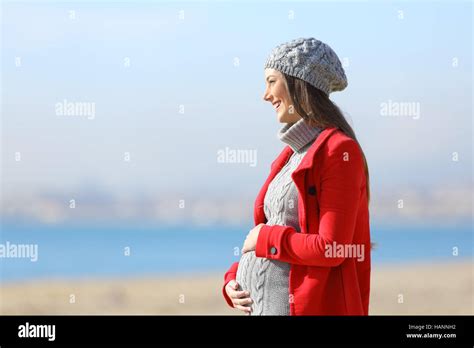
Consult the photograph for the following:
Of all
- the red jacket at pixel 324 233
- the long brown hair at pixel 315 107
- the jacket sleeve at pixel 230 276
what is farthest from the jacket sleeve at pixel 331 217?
the jacket sleeve at pixel 230 276

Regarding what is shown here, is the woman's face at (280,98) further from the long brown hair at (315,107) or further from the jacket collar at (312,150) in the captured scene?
the jacket collar at (312,150)

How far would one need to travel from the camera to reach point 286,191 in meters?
2.79

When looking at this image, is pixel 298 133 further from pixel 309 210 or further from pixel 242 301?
pixel 242 301

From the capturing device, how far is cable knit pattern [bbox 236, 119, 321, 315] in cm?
276

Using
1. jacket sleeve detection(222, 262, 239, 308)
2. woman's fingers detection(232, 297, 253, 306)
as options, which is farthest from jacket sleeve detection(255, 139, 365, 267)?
jacket sleeve detection(222, 262, 239, 308)

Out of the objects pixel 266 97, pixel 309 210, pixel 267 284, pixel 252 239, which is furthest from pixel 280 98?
pixel 267 284

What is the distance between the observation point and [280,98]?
286 centimetres

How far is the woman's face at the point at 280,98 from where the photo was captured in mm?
2844

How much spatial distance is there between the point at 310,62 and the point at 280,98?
0.19 meters

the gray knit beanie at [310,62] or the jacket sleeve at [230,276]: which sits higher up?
the gray knit beanie at [310,62]
